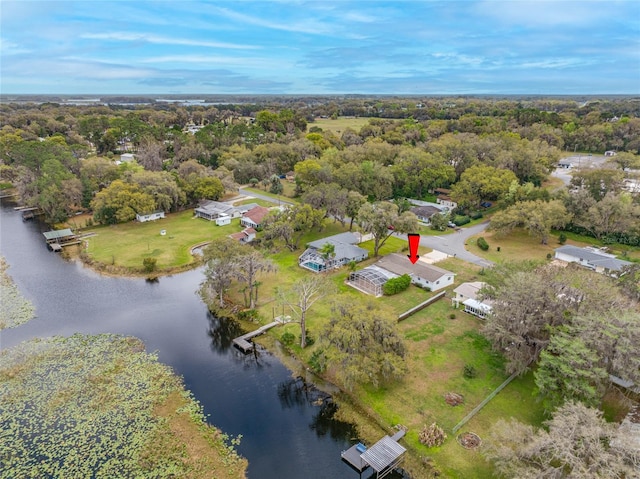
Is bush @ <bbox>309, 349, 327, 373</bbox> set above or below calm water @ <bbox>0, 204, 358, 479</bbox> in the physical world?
above

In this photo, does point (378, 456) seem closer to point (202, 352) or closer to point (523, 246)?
point (202, 352)

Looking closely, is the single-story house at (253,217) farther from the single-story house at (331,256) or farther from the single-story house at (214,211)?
the single-story house at (331,256)

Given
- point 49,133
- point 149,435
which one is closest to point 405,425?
point 149,435

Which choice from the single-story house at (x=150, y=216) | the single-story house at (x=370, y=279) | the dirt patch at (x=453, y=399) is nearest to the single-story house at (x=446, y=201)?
the single-story house at (x=370, y=279)

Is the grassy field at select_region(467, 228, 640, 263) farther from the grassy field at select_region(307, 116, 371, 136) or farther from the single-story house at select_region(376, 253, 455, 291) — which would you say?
the grassy field at select_region(307, 116, 371, 136)

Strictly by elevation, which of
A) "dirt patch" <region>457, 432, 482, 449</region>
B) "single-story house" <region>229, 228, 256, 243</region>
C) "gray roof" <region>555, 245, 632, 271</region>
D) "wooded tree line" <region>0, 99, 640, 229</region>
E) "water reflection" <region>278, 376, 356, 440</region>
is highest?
"wooded tree line" <region>0, 99, 640, 229</region>

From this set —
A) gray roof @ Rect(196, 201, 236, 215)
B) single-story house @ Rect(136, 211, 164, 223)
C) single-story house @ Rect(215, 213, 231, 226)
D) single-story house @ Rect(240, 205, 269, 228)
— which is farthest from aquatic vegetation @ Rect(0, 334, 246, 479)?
gray roof @ Rect(196, 201, 236, 215)
